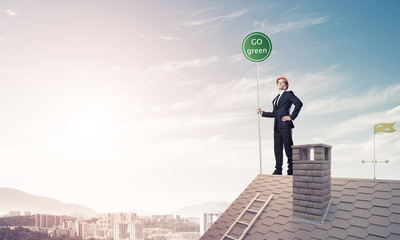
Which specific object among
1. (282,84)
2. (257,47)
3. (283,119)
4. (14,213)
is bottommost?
(14,213)

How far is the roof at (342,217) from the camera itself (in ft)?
18.2

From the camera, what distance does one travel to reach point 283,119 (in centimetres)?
962

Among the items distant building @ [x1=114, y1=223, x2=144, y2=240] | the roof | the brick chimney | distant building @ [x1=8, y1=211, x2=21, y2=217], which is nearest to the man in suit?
the roof

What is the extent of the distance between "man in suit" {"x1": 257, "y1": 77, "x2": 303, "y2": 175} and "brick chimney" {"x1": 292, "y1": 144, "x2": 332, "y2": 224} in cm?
279

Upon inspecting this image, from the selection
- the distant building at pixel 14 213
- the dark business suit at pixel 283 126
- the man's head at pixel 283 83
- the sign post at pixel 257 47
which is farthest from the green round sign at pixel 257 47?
the distant building at pixel 14 213

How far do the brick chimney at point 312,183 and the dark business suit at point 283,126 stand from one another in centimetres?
279

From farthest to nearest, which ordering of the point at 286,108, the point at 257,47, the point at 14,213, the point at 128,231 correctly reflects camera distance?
the point at 14,213 → the point at 128,231 → the point at 257,47 → the point at 286,108

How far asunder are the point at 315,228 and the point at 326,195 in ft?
2.75

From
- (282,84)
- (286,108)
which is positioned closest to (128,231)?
(286,108)

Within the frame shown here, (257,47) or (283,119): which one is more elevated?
(257,47)

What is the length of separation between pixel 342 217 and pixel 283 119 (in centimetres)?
418

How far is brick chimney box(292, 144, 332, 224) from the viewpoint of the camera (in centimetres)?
627

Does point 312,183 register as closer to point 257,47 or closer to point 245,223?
point 245,223

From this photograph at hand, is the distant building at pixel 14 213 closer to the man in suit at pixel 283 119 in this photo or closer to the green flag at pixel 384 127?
the man in suit at pixel 283 119
